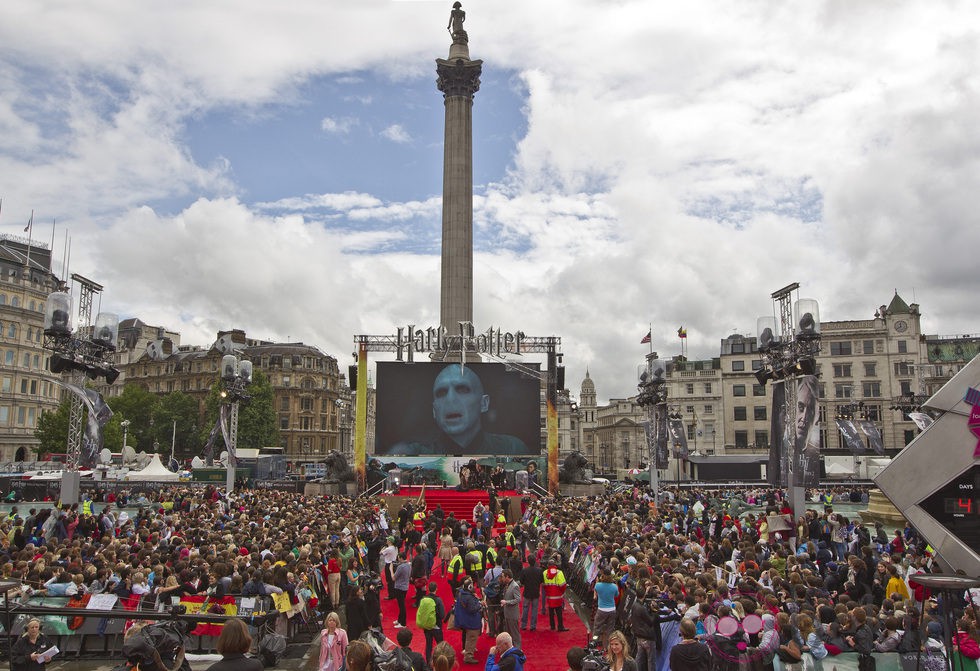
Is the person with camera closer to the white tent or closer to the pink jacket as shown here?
the pink jacket

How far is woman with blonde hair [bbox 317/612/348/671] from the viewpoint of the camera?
31.0ft

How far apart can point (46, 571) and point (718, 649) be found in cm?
1171

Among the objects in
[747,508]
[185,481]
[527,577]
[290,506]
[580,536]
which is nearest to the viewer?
[527,577]

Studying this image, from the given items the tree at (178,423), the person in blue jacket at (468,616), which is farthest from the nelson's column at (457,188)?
the person in blue jacket at (468,616)

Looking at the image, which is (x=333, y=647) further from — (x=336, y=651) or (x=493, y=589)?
(x=493, y=589)

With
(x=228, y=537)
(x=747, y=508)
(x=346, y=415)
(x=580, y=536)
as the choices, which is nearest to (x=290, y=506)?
(x=228, y=537)

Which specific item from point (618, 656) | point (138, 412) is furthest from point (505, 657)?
point (138, 412)

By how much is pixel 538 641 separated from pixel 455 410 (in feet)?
113

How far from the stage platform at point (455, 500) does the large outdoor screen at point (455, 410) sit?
5984 mm

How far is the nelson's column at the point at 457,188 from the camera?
62.7 metres

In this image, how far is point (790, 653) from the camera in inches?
382

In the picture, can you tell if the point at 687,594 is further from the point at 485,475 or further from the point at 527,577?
the point at 485,475

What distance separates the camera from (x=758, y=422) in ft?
286

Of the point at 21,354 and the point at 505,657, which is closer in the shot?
the point at 505,657
